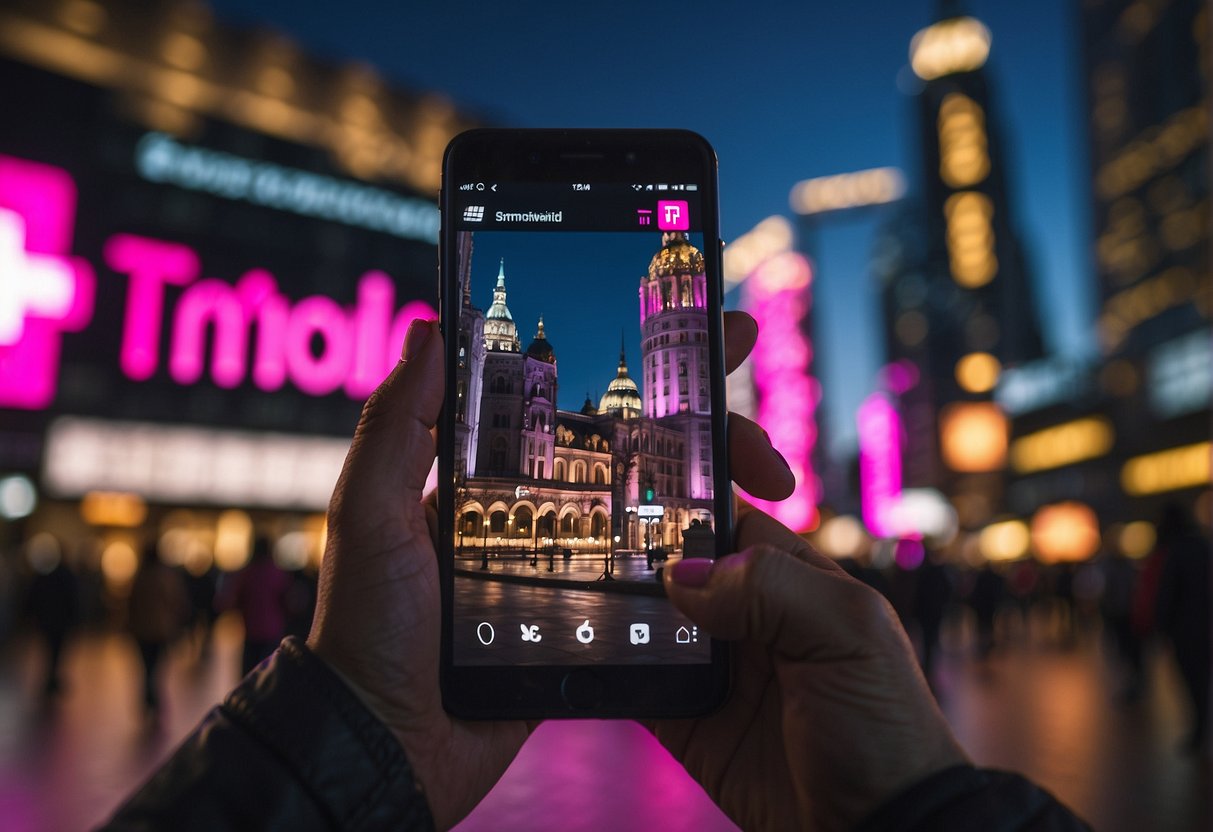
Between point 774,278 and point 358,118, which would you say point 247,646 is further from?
point 774,278

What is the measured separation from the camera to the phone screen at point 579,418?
2377 mm

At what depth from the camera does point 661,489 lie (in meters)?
2.47

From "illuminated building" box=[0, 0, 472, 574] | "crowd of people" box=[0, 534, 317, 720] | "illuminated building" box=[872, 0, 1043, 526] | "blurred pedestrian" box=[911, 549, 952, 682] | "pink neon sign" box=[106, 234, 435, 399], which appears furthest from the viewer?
"illuminated building" box=[872, 0, 1043, 526]

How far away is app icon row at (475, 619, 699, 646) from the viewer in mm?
2355

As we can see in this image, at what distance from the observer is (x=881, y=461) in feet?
234

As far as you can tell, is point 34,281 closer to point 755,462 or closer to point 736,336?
point 736,336

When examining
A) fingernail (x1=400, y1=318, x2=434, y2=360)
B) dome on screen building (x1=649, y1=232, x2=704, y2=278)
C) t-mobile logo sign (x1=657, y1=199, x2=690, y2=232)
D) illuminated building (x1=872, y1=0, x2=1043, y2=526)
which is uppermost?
illuminated building (x1=872, y1=0, x2=1043, y2=526)

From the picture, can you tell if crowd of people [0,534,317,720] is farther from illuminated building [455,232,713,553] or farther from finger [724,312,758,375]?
finger [724,312,758,375]

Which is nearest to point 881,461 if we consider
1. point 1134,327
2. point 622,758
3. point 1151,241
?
point 1134,327

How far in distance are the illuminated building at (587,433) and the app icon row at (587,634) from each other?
231mm

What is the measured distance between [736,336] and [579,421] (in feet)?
1.87

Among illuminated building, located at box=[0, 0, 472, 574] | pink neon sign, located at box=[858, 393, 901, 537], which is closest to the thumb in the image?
illuminated building, located at box=[0, 0, 472, 574]

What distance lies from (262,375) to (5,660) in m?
17.3

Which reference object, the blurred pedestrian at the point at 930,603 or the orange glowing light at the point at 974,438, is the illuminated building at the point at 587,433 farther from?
the orange glowing light at the point at 974,438
